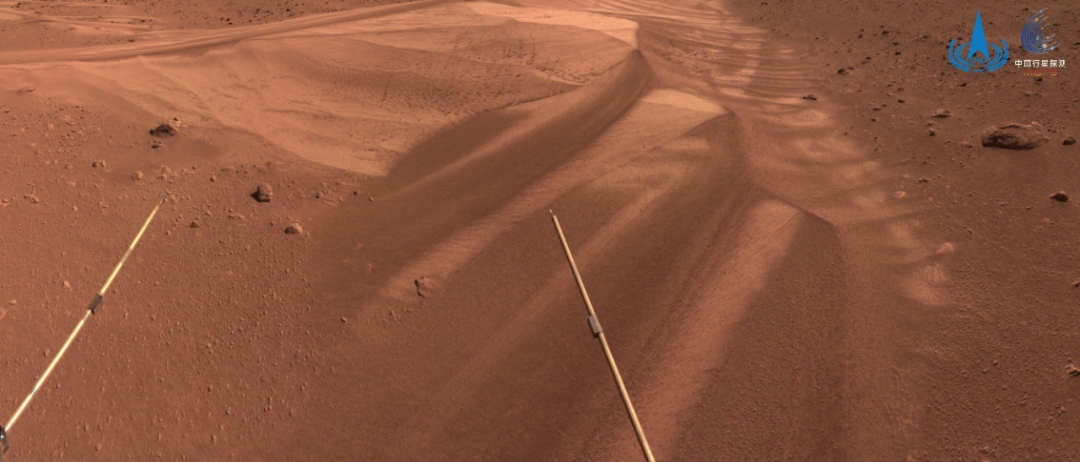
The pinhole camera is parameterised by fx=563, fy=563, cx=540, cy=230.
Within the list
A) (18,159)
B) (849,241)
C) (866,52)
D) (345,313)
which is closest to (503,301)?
(345,313)

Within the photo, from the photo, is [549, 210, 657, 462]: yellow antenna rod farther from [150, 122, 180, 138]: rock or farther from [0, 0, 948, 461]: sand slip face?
[150, 122, 180, 138]: rock

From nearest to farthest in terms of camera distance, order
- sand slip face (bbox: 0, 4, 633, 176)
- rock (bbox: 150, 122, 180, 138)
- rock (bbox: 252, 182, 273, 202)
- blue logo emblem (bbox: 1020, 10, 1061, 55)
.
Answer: rock (bbox: 252, 182, 273, 202) < rock (bbox: 150, 122, 180, 138) < sand slip face (bbox: 0, 4, 633, 176) < blue logo emblem (bbox: 1020, 10, 1061, 55)

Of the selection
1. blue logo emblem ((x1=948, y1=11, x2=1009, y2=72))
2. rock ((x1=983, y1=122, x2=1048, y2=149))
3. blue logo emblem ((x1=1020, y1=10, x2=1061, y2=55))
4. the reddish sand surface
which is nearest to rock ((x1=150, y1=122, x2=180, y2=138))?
the reddish sand surface

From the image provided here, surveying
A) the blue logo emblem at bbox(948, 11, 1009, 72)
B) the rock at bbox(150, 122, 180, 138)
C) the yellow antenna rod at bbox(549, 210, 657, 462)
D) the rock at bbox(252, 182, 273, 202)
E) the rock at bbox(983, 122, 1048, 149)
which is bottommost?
the yellow antenna rod at bbox(549, 210, 657, 462)

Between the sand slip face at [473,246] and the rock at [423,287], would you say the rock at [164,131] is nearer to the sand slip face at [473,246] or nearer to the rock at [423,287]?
the sand slip face at [473,246]

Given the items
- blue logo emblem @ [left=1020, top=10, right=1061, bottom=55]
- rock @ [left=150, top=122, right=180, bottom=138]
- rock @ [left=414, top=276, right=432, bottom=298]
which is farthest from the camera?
blue logo emblem @ [left=1020, top=10, right=1061, bottom=55]

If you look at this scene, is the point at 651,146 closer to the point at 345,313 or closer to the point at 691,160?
the point at 691,160
